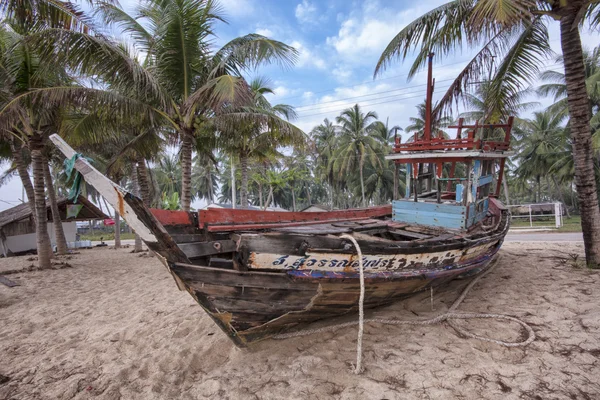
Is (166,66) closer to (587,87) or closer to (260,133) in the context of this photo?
(260,133)

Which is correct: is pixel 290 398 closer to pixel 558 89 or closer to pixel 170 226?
pixel 170 226

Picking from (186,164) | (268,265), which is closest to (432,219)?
(268,265)

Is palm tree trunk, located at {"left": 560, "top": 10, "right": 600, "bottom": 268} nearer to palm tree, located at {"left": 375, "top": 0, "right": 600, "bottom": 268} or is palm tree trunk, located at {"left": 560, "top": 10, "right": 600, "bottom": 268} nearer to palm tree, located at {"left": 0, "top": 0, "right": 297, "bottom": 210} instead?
palm tree, located at {"left": 375, "top": 0, "right": 600, "bottom": 268}

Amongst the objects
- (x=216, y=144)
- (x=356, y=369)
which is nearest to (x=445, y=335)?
(x=356, y=369)

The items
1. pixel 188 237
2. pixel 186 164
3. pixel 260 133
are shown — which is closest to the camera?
pixel 188 237

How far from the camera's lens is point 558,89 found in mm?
23062

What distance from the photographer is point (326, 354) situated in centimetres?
337

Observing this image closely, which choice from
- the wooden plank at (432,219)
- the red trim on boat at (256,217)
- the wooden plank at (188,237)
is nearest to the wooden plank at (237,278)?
the wooden plank at (188,237)

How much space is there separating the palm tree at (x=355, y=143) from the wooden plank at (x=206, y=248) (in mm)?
24632

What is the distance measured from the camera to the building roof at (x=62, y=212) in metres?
14.6

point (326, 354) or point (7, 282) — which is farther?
point (7, 282)

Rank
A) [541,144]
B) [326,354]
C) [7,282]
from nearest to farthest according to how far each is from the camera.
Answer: [326,354] → [7,282] → [541,144]

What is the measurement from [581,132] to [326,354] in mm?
5892

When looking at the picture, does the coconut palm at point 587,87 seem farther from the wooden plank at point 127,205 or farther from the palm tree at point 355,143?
the wooden plank at point 127,205
